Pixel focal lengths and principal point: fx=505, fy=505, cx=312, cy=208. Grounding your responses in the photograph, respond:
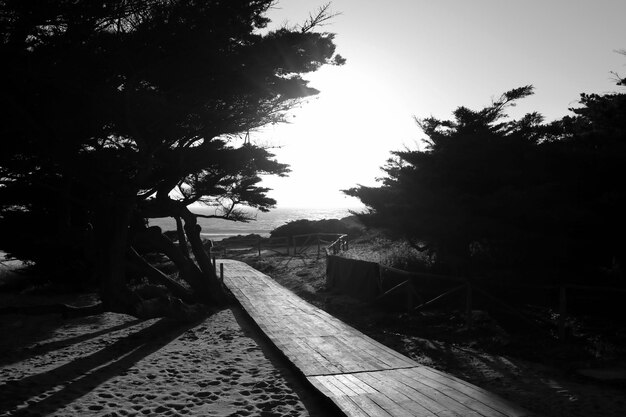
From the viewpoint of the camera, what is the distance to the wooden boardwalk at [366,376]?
4.91m

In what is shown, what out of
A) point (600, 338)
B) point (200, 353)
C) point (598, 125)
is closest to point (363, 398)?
point (200, 353)

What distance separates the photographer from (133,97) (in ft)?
32.3

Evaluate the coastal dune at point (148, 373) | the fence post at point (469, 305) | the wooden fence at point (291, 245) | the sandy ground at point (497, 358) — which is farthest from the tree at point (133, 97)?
the wooden fence at point (291, 245)

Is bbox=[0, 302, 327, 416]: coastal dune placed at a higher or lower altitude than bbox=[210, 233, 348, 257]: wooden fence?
lower

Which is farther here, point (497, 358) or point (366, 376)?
point (497, 358)

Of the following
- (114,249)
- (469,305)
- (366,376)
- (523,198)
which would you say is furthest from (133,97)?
(523,198)

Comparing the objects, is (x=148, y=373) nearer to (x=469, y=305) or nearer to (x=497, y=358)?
(x=497, y=358)

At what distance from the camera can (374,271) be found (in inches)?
513

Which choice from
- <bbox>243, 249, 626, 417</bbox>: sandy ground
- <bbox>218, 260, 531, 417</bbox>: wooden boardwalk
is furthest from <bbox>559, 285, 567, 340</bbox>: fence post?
<bbox>218, 260, 531, 417</bbox>: wooden boardwalk

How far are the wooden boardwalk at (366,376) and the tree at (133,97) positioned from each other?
12.5 ft

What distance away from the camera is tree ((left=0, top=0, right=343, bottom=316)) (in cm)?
858

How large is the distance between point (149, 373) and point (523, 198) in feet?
27.3

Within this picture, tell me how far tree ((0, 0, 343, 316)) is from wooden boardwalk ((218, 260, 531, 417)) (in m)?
3.80

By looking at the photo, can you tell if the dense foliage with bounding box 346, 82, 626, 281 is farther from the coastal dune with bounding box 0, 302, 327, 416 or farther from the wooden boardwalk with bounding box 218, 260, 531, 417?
the coastal dune with bounding box 0, 302, 327, 416
